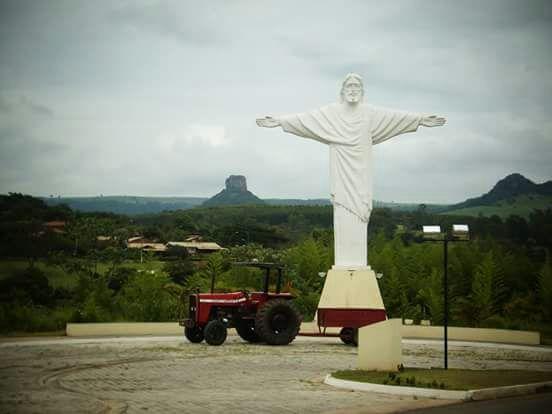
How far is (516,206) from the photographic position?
315 feet

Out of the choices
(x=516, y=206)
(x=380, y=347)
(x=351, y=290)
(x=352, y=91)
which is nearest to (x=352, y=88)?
(x=352, y=91)

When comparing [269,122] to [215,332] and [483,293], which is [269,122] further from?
[483,293]

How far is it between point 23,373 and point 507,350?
40.1 feet

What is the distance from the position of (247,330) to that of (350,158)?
5.39 m

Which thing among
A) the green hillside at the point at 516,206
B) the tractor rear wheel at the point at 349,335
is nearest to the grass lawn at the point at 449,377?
the tractor rear wheel at the point at 349,335

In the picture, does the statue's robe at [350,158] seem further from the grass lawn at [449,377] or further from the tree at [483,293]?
the tree at [483,293]

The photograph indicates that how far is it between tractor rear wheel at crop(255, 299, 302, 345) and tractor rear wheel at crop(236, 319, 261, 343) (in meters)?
0.64

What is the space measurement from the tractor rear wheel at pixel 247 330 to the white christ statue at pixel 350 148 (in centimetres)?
307

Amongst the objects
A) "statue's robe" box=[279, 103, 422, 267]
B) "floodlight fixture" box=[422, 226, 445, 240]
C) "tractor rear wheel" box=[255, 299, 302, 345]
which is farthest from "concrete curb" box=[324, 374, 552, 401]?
"statue's robe" box=[279, 103, 422, 267]

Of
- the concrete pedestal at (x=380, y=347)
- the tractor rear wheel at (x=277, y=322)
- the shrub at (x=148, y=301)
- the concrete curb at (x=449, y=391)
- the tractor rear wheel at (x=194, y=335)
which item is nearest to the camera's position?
the concrete curb at (x=449, y=391)

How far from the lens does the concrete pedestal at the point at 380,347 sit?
49.4ft

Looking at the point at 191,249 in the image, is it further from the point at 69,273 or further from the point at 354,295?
the point at 354,295

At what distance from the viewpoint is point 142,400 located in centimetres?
1195

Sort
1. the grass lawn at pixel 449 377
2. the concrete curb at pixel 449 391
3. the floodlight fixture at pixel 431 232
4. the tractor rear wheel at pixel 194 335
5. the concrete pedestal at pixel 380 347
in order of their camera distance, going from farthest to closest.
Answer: the tractor rear wheel at pixel 194 335 < the floodlight fixture at pixel 431 232 < the concrete pedestal at pixel 380 347 < the grass lawn at pixel 449 377 < the concrete curb at pixel 449 391
